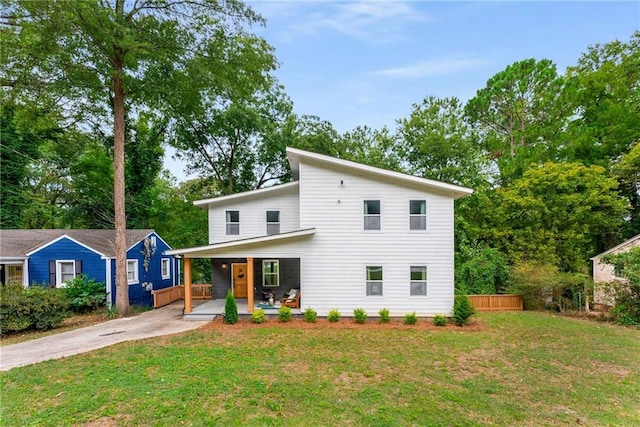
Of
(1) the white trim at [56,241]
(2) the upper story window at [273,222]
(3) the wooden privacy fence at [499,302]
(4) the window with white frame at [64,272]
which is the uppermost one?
(2) the upper story window at [273,222]

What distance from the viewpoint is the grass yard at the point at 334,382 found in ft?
15.7

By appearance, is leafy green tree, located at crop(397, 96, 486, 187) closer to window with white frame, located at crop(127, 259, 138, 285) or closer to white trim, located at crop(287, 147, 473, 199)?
white trim, located at crop(287, 147, 473, 199)

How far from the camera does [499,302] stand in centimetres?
1450

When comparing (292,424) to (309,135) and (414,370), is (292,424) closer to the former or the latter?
(414,370)

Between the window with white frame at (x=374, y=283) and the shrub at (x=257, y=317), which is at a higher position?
the window with white frame at (x=374, y=283)

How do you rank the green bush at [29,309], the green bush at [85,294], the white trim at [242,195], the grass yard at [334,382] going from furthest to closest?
1. the white trim at [242,195]
2. the green bush at [85,294]
3. the green bush at [29,309]
4. the grass yard at [334,382]

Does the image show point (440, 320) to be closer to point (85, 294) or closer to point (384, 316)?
point (384, 316)

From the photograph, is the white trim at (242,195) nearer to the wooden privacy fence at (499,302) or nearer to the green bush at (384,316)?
the green bush at (384,316)

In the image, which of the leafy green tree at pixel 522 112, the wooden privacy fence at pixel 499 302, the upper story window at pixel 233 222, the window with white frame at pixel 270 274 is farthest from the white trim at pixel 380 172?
the leafy green tree at pixel 522 112

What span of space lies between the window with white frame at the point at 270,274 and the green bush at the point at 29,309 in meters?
7.60

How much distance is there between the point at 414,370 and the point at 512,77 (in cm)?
2129

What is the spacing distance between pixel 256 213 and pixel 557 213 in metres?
16.5

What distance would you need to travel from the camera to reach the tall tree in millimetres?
10227

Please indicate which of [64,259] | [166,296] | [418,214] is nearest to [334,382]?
[418,214]
